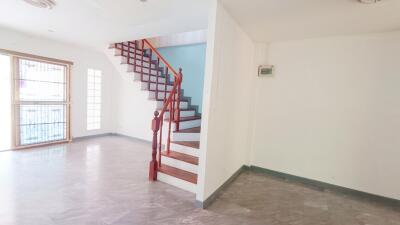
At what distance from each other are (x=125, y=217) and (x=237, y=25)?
9.06 ft

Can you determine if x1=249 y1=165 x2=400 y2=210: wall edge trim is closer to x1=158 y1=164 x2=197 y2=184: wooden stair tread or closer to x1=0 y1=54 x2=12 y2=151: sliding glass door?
x1=158 y1=164 x2=197 y2=184: wooden stair tread

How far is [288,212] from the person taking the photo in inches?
97.3

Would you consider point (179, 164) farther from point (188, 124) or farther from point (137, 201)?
point (188, 124)

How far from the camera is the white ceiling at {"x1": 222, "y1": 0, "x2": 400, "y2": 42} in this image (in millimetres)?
2133

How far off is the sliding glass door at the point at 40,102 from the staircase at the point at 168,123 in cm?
150

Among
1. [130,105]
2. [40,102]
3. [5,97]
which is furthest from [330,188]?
[5,97]

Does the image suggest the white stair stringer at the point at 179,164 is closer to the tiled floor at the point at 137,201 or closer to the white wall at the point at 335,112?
the tiled floor at the point at 137,201

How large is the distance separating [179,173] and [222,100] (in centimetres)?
127

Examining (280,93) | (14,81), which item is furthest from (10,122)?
(280,93)

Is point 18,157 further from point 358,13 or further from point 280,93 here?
point 358,13

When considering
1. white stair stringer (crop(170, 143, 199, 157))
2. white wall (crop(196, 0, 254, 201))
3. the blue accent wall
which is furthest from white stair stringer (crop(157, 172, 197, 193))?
the blue accent wall

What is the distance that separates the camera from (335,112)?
10.3 ft

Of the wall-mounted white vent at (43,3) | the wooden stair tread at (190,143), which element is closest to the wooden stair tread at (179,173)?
the wooden stair tread at (190,143)

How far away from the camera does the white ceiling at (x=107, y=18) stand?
2.54 meters
